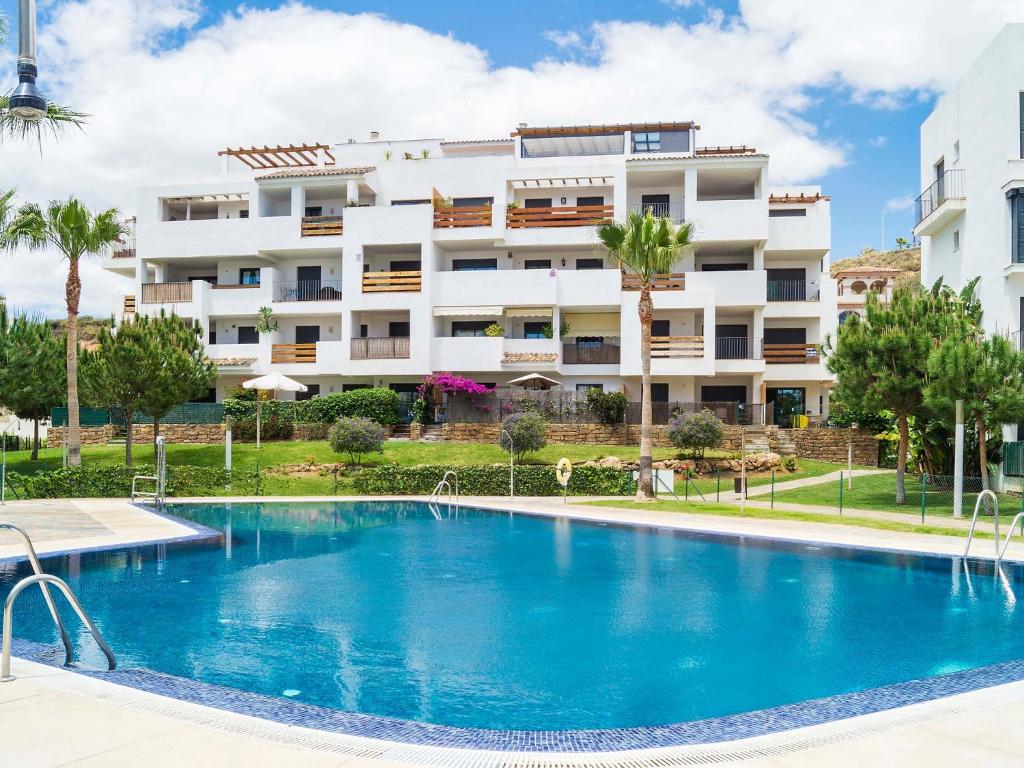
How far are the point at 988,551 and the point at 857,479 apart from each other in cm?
1312

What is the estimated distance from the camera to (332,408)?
35.1 metres

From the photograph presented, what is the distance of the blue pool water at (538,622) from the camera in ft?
25.7

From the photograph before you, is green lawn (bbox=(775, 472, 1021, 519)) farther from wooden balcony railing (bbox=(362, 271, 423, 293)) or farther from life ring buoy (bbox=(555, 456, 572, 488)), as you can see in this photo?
wooden balcony railing (bbox=(362, 271, 423, 293))

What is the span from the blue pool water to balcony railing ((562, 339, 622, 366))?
66.0ft

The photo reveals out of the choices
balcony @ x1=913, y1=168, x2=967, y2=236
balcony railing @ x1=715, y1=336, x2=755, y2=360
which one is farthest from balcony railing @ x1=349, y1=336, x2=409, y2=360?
balcony @ x1=913, y1=168, x2=967, y2=236

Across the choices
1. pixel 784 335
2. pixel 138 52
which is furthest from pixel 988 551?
pixel 784 335

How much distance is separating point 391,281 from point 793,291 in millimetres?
20039

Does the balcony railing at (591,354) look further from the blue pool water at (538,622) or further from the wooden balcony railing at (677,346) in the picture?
the blue pool water at (538,622)

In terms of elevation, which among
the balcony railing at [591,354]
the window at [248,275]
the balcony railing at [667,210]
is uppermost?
the balcony railing at [667,210]

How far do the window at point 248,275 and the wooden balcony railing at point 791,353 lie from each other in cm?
2671

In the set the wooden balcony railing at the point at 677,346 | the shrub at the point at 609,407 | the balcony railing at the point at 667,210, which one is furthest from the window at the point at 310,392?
the balcony railing at the point at 667,210

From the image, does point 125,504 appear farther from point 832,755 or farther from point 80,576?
point 832,755

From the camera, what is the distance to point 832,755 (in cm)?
538

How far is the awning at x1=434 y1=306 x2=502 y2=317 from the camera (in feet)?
123
